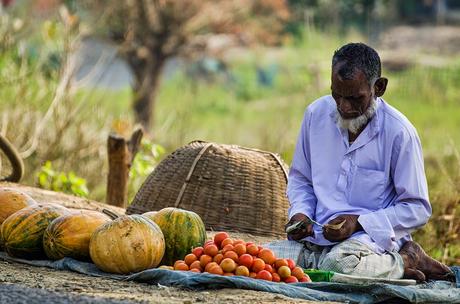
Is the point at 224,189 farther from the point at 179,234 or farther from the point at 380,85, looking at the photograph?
the point at 380,85

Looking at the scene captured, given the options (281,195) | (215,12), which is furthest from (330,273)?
(215,12)

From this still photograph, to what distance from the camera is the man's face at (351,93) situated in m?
6.48

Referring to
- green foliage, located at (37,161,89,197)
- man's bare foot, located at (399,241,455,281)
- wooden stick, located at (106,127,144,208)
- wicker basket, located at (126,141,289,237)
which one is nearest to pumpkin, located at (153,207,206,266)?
man's bare foot, located at (399,241,455,281)

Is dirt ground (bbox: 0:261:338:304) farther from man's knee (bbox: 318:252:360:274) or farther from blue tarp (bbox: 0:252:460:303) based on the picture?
man's knee (bbox: 318:252:360:274)

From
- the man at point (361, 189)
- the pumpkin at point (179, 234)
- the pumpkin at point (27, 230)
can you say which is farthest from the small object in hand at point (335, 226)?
the pumpkin at point (27, 230)

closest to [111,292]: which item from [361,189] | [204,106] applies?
[361,189]

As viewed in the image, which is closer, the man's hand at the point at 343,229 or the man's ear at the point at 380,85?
the man's hand at the point at 343,229

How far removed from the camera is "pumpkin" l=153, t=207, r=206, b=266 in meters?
6.83

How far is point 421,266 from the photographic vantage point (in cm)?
663

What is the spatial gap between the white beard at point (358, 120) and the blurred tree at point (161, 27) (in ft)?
45.5

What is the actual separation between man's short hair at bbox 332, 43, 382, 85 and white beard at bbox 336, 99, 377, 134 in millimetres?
190

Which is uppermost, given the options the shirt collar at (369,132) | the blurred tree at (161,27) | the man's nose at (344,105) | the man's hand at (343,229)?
the blurred tree at (161,27)

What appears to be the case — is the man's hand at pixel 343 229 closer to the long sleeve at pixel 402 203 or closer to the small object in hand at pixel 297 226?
the long sleeve at pixel 402 203

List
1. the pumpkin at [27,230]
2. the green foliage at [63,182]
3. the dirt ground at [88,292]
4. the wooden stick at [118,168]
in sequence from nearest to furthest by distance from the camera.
A: the dirt ground at [88,292], the pumpkin at [27,230], the wooden stick at [118,168], the green foliage at [63,182]
